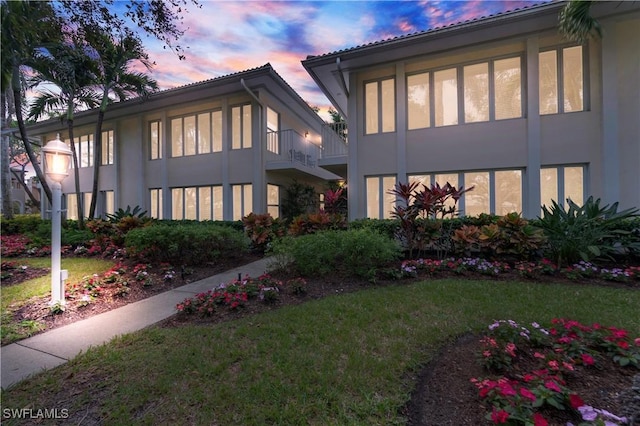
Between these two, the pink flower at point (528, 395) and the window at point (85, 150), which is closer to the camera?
the pink flower at point (528, 395)

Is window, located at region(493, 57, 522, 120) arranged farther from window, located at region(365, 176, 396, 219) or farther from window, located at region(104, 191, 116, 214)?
window, located at region(104, 191, 116, 214)

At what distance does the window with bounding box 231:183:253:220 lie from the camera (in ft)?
38.5

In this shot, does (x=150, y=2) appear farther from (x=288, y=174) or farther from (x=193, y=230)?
(x=288, y=174)

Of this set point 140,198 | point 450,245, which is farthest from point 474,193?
point 140,198

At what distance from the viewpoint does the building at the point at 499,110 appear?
7.43 metres

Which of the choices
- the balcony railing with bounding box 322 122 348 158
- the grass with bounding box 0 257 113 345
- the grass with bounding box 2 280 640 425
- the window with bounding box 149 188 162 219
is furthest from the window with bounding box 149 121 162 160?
the grass with bounding box 2 280 640 425

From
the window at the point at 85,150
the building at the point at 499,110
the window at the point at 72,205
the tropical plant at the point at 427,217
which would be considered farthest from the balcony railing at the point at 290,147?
the window at the point at 72,205

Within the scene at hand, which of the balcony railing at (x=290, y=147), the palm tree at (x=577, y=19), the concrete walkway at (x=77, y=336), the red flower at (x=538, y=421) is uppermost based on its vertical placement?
the palm tree at (x=577, y=19)

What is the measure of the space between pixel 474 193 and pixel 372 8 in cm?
588

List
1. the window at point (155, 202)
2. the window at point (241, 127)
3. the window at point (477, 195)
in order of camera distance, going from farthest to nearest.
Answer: the window at point (155, 202)
the window at point (241, 127)
the window at point (477, 195)

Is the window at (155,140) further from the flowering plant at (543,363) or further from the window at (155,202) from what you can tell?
the flowering plant at (543,363)

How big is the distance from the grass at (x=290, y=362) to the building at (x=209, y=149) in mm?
7751

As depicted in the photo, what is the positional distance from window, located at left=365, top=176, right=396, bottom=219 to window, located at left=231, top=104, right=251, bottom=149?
5358mm

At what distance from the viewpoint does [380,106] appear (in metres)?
9.80
